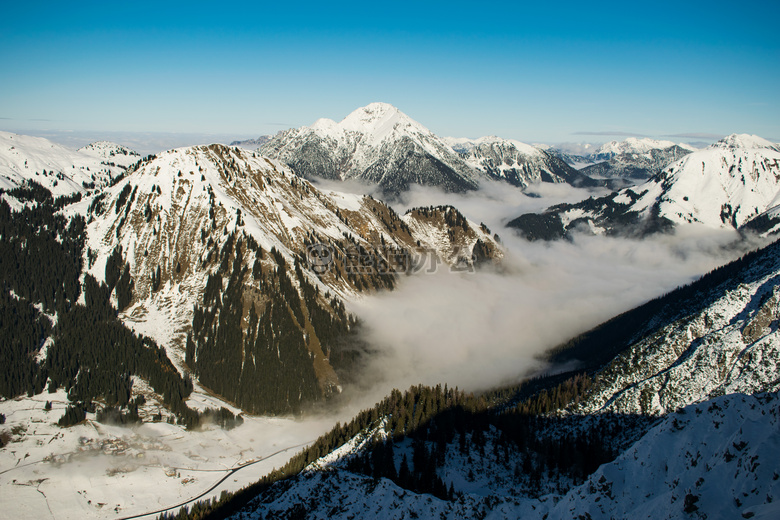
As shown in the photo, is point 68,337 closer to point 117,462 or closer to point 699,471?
point 117,462

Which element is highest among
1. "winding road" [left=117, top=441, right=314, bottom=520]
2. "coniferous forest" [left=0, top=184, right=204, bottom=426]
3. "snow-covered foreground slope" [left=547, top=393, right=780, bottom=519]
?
"snow-covered foreground slope" [left=547, top=393, right=780, bottom=519]

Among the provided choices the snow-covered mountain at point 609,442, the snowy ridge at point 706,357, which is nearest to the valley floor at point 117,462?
the snow-covered mountain at point 609,442

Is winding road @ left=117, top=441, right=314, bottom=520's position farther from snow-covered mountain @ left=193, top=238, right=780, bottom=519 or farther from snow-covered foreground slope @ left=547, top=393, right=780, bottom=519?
snow-covered foreground slope @ left=547, top=393, right=780, bottom=519

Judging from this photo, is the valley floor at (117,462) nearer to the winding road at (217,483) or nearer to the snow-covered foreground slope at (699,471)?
the winding road at (217,483)

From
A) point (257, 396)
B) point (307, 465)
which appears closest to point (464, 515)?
point (307, 465)

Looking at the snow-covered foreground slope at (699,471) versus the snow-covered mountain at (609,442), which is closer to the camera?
the snow-covered foreground slope at (699,471)

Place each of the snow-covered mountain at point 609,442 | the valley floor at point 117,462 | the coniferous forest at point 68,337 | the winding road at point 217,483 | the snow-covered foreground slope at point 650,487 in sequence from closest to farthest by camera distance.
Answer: the snow-covered foreground slope at point 650,487 → the snow-covered mountain at point 609,442 → the winding road at point 217,483 → the valley floor at point 117,462 → the coniferous forest at point 68,337

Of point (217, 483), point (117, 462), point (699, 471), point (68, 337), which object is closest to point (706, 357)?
point (699, 471)

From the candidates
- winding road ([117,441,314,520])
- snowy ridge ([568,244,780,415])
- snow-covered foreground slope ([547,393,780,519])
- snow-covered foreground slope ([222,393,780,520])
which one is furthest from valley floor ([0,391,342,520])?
snowy ridge ([568,244,780,415])

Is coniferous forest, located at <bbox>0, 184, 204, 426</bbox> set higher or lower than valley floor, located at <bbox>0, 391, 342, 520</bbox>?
higher

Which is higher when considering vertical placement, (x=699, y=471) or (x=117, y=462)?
(x=699, y=471)

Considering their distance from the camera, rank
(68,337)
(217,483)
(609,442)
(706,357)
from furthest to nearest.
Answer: (68,337) < (706,357) < (217,483) < (609,442)

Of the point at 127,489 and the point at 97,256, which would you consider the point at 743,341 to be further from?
the point at 97,256
